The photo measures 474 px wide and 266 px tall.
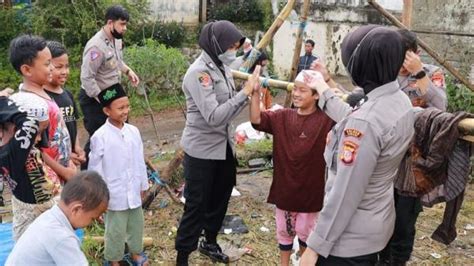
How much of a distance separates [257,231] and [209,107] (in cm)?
169

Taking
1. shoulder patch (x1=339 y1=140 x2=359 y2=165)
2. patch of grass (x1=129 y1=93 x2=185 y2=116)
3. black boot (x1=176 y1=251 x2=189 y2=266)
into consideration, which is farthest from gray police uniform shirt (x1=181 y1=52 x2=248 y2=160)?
patch of grass (x1=129 y1=93 x2=185 y2=116)

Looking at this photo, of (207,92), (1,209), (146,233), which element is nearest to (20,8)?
(1,209)

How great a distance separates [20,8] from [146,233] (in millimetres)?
8951

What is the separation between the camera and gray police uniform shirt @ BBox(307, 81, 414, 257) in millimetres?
2182

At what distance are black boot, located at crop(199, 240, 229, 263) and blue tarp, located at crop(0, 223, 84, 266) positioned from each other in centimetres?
99

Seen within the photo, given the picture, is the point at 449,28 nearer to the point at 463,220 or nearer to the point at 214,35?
the point at 463,220

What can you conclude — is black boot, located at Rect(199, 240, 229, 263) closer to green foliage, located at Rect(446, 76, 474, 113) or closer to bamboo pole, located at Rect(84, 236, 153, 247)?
bamboo pole, located at Rect(84, 236, 153, 247)

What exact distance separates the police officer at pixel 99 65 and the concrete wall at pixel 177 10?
9.03 m

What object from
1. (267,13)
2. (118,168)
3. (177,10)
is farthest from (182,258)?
(267,13)

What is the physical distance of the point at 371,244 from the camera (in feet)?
7.89

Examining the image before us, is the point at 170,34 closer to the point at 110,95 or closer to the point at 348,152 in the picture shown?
the point at 110,95

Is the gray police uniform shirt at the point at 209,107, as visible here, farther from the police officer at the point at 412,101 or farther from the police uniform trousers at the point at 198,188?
the police officer at the point at 412,101

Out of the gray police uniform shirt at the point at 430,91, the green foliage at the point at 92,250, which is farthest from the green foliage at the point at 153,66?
the gray police uniform shirt at the point at 430,91

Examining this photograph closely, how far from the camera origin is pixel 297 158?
3.52m
